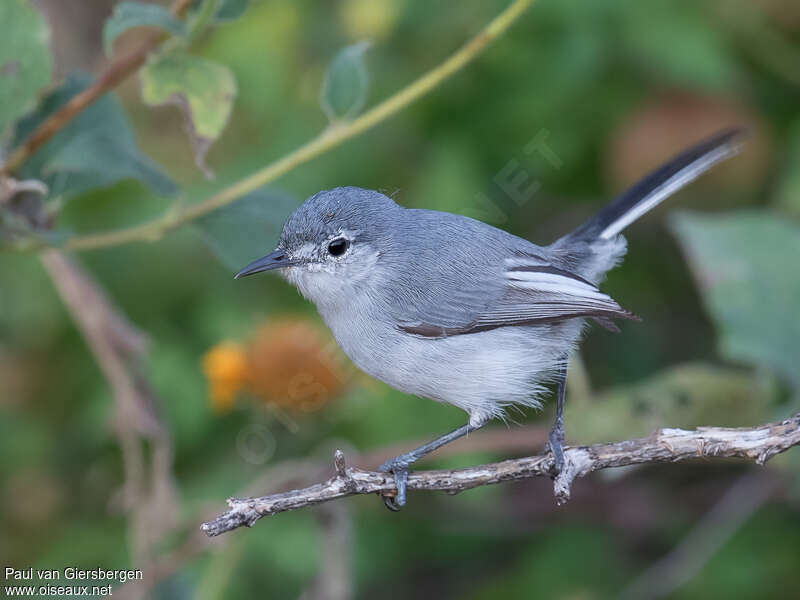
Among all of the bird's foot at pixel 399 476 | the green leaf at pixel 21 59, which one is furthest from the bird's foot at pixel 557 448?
the green leaf at pixel 21 59

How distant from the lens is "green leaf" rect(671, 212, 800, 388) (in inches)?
96.0

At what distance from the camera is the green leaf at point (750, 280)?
2.44 meters

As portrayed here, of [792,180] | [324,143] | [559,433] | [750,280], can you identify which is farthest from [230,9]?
[792,180]

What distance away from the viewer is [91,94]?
188cm

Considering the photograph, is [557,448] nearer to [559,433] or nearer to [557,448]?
[557,448]

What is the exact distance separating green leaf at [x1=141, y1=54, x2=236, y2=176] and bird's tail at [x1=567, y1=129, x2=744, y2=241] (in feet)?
2.93

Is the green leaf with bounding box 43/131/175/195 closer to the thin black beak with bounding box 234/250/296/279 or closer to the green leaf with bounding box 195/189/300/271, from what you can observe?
the green leaf with bounding box 195/189/300/271

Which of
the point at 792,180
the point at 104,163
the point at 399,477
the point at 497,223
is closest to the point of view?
the point at 399,477

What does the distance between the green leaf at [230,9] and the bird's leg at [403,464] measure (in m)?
0.95

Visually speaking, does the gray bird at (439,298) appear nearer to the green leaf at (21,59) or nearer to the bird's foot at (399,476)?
the bird's foot at (399,476)

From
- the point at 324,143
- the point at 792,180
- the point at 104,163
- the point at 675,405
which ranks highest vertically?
the point at 104,163

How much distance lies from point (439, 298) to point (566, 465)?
445 mm

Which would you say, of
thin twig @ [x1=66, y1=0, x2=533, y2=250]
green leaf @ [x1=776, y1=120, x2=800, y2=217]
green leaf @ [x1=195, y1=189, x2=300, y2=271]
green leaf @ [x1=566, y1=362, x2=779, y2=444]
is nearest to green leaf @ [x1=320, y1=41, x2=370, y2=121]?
thin twig @ [x1=66, y1=0, x2=533, y2=250]

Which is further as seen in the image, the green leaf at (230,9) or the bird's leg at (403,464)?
the green leaf at (230,9)
